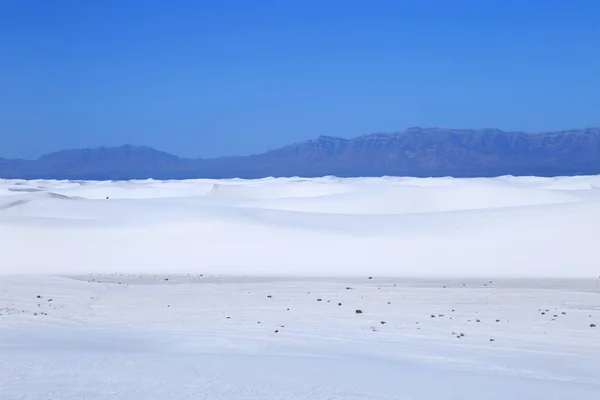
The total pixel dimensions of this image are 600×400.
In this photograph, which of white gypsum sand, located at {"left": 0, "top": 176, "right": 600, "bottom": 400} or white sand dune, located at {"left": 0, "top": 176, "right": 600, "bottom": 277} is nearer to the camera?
white gypsum sand, located at {"left": 0, "top": 176, "right": 600, "bottom": 400}

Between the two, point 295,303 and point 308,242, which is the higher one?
point 308,242

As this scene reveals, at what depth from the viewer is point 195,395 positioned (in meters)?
8.66

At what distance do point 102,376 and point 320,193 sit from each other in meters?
59.1

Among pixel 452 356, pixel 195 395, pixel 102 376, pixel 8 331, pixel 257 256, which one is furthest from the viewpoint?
pixel 257 256

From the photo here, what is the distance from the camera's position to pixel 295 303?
58.8ft

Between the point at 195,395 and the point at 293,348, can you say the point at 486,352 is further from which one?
the point at 195,395

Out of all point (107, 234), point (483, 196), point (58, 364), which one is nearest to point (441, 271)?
point (107, 234)

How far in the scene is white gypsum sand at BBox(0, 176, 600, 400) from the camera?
9.55 metres

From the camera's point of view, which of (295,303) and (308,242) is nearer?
(295,303)

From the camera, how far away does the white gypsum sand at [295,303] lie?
9.55 metres

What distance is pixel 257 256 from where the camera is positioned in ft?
93.8

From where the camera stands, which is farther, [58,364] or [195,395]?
[58,364]

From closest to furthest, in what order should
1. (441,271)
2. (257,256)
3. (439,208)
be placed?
1. (441,271)
2. (257,256)
3. (439,208)

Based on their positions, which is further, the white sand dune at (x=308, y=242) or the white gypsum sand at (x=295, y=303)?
the white sand dune at (x=308, y=242)
